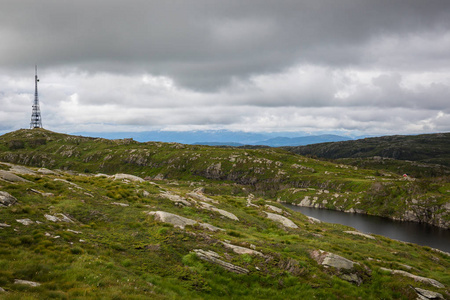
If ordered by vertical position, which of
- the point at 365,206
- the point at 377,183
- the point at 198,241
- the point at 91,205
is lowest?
the point at 365,206

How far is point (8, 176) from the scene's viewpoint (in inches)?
1362

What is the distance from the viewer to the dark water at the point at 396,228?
107644 mm

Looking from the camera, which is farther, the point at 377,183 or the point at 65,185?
the point at 377,183

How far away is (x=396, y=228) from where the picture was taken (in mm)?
128000

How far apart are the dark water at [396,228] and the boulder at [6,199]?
13448 cm

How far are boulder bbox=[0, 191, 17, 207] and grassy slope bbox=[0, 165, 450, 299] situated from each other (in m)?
1.29

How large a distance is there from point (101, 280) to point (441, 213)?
18001 cm

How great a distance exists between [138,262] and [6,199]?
57.1 ft

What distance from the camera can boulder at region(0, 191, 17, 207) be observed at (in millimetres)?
25297

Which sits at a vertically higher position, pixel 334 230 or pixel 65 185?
pixel 65 185

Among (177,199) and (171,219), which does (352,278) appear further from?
(177,199)

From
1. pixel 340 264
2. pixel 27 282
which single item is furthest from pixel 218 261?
pixel 27 282

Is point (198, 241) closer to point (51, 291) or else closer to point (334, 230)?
point (51, 291)

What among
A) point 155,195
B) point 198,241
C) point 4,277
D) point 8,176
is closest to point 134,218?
point 198,241
